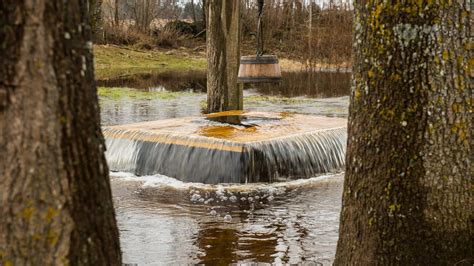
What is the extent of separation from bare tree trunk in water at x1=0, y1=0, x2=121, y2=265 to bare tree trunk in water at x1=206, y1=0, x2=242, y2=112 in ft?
29.4

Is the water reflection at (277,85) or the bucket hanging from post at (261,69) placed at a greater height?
the bucket hanging from post at (261,69)

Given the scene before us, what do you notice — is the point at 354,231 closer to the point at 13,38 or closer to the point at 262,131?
the point at 13,38

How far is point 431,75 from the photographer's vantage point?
356 cm

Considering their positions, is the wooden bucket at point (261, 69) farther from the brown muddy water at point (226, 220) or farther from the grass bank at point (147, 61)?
the grass bank at point (147, 61)

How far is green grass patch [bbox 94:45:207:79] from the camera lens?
27.5 metres

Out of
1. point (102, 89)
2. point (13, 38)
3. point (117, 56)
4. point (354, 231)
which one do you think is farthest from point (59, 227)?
point (117, 56)

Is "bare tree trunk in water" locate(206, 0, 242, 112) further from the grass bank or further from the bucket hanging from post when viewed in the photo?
the grass bank

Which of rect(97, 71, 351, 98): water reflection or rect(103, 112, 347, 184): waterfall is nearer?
rect(103, 112, 347, 184): waterfall

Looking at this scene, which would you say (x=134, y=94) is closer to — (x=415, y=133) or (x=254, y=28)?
(x=415, y=133)

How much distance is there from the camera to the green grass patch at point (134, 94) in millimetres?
16959

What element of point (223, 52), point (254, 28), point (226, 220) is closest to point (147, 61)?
point (254, 28)

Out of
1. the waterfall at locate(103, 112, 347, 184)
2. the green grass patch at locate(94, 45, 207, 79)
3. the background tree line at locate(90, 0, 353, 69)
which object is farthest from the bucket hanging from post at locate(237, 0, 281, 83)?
the green grass patch at locate(94, 45, 207, 79)

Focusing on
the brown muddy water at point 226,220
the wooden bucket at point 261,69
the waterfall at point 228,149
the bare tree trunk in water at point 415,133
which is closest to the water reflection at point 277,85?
the wooden bucket at point 261,69

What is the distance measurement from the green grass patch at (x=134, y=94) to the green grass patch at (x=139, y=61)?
7.53 meters
